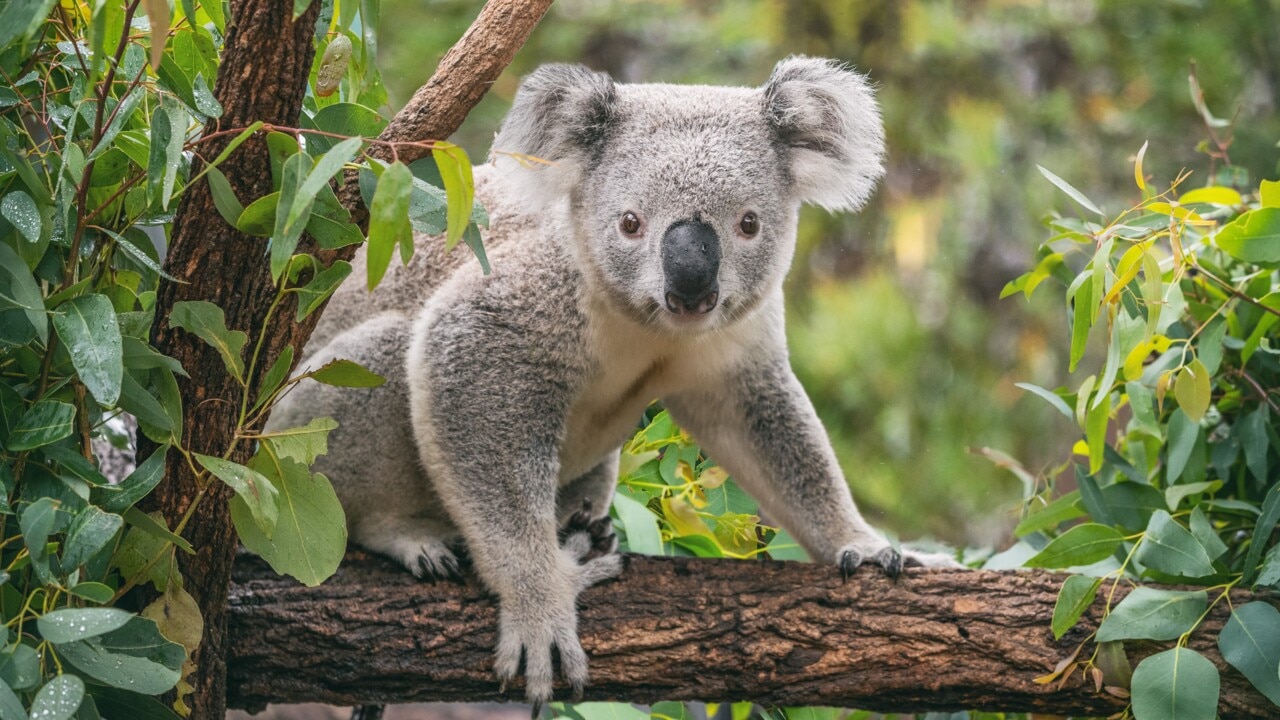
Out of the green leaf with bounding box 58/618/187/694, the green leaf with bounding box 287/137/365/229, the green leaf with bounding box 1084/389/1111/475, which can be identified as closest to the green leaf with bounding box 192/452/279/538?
the green leaf with bounding box 58/618/187/694

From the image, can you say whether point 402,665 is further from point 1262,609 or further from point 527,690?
point 1262,609

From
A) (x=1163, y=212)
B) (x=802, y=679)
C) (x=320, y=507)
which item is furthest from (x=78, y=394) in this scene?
(x=1163, y=212)

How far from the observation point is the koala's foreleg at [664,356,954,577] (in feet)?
10.4

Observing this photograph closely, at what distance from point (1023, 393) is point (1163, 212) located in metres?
4.07

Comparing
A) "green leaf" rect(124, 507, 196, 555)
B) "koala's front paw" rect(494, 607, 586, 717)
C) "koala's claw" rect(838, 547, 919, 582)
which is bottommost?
"koala's front paw" rect(494, 607, 586, 717)

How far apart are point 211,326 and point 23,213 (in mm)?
324

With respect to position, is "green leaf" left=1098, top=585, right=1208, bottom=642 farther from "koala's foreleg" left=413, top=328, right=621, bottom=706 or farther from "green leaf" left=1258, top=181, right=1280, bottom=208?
"koala's foreleg" left=413, top=328, right=621, bottom=706

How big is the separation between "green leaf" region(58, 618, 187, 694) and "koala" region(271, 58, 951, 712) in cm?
93

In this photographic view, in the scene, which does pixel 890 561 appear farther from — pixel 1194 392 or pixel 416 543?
pixel 416 543

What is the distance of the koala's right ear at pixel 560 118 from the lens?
304cm

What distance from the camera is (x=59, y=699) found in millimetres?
1634

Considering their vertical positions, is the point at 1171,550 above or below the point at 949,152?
below

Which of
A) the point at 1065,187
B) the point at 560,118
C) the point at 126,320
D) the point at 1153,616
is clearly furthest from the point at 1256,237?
the point at 126,320

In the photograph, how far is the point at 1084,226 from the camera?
2850 mm
